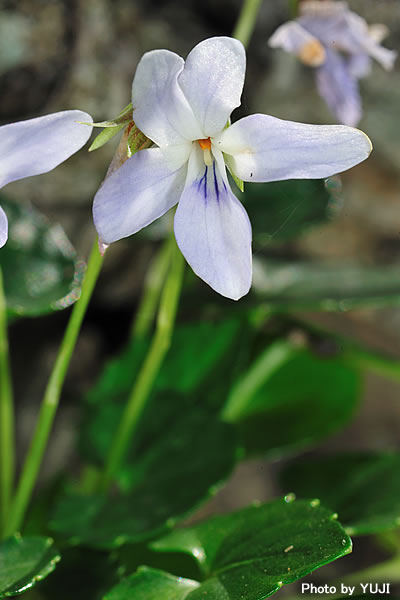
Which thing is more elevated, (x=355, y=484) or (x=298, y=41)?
(x=298, y=41)

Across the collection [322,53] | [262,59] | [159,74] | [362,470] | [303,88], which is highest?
[159,74]

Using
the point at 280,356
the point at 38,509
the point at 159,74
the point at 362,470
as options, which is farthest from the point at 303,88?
the point at 38,509

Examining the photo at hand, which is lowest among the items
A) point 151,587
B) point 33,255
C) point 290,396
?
point 290,396

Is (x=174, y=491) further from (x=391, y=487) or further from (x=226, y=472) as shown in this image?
(x=391, y=487)

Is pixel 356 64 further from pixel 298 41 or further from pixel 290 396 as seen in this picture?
pixel 290 396

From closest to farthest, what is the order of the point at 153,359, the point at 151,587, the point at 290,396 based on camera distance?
the point at 151,587 < the point at 153,359 < the point at 290,396

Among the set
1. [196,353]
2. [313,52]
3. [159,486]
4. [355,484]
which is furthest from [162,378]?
[313,52]
